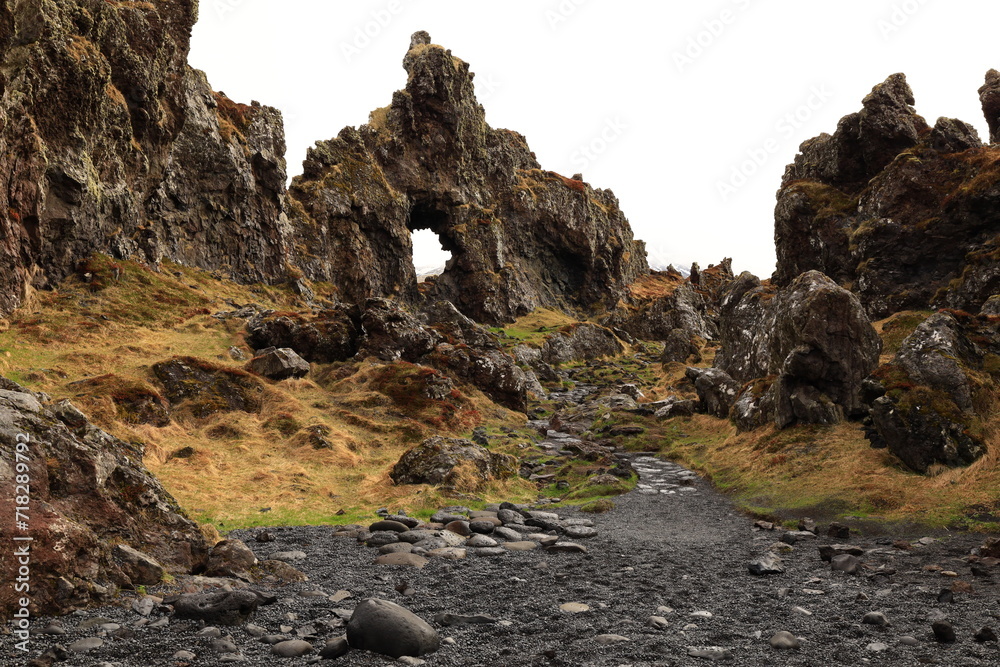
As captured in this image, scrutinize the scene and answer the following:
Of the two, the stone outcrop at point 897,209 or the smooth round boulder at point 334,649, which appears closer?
the smooth round boulder at point 334,649

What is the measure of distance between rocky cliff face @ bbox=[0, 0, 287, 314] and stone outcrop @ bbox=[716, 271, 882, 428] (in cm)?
3435

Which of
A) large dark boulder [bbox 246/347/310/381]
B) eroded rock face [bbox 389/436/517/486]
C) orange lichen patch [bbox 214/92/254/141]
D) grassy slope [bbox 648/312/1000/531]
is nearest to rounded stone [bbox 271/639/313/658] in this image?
eroded rock face [bbox 389/436/517/486]

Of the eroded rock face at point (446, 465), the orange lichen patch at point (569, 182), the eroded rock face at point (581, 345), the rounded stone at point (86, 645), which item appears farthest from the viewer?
the orange lichen patch at point (569, 182)

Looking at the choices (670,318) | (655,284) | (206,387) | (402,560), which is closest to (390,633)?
(402,560)

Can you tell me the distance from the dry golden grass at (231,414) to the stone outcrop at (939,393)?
11565mm

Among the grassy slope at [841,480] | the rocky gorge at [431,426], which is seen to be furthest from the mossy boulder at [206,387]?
the grassy slope at [841,480]

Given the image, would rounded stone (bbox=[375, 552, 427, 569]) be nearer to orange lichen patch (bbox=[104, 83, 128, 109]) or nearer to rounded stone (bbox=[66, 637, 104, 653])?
rounded stone (bbox=[66, 637, 104, 653])

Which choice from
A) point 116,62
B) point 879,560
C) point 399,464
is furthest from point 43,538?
point 116,62

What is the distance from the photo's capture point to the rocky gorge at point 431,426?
7199 mm

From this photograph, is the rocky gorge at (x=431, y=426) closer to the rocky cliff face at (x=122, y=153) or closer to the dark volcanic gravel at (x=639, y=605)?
the dark volcanic gravel at (x=639, y=605)

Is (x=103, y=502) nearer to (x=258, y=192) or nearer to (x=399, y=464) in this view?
(x=399, y=464)

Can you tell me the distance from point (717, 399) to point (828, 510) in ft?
51.3

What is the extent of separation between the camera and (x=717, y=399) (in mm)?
30062

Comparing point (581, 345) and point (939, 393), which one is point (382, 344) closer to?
point (939, 393)
